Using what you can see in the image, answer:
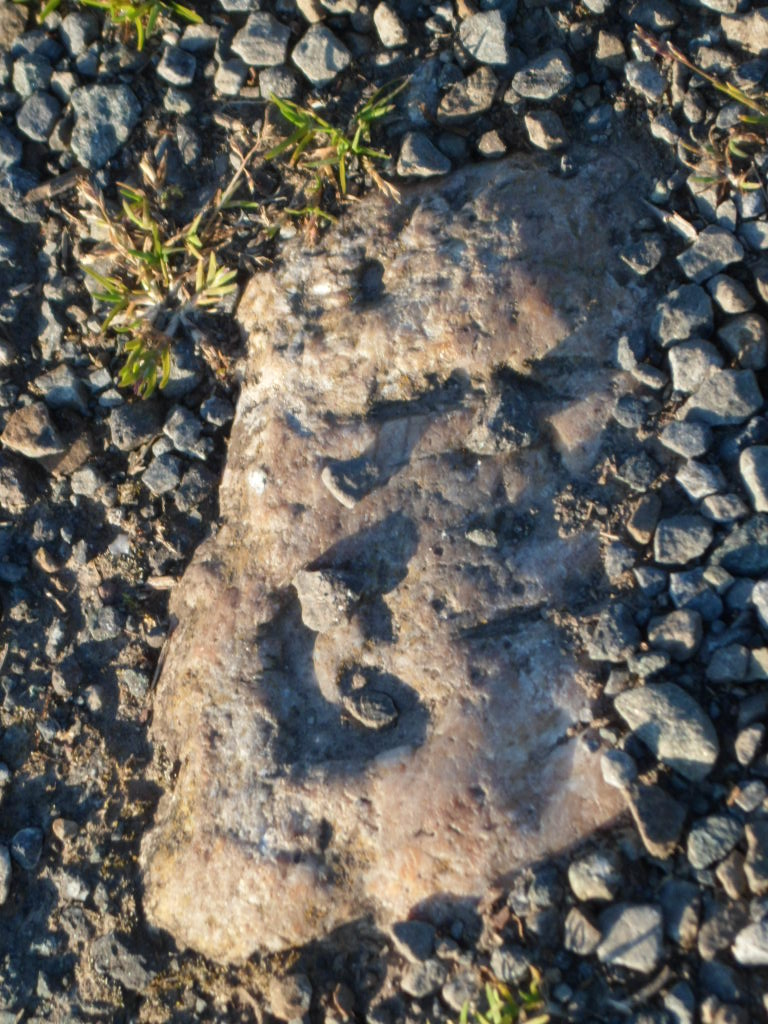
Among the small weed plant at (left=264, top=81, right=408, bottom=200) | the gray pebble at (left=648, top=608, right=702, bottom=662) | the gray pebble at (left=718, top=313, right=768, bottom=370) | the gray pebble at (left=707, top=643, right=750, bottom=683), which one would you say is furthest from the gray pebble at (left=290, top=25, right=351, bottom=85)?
the gray pebble at (left=707, top=643, right=750, bottom=683)

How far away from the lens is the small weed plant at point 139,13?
3.60 meters

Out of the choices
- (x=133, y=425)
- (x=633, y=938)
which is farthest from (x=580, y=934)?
(x=133, y=425)

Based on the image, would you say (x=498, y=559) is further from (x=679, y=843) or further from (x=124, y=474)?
(x=124, y=474)

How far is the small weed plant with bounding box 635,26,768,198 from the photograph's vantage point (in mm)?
3188

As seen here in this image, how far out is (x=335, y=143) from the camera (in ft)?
11.2

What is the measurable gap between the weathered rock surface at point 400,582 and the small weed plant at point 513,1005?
286 mm

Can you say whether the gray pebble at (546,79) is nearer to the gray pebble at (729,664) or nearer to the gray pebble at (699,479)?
the gray pebble at (699,479)

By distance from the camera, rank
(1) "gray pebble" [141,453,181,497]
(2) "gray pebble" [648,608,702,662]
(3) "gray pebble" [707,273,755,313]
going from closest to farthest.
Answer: (2) "gray pebble" [648,608,702,662] < (3) "gray pebble" [707,273,755,313] < (1) "gray pebble" [141,453,181,497]

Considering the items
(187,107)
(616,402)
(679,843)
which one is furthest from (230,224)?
(679,843)

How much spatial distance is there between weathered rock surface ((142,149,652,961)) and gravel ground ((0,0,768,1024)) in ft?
0.42

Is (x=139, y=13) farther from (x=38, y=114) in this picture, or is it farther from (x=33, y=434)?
(x=33, y=434)

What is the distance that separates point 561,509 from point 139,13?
2.70 meters

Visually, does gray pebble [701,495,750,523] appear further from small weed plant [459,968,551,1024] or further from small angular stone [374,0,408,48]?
small angular stone [374,0,408,48]

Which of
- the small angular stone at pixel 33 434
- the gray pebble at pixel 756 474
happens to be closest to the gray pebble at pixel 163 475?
the small angular stone at pixel 33 434
